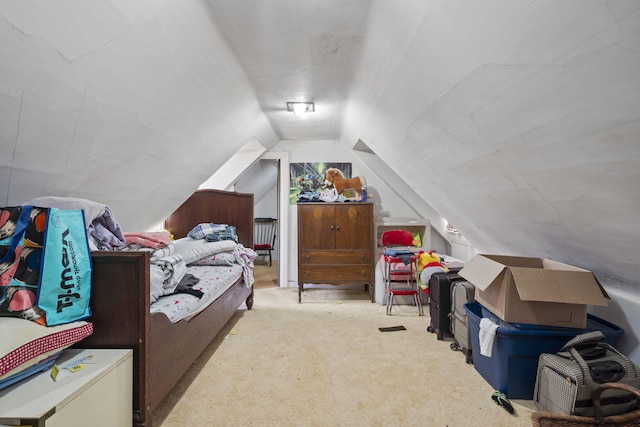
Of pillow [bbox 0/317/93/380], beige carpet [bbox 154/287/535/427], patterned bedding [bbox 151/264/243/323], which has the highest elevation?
pillow [bbox 0/317/93/380]

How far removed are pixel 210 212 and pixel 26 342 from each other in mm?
2685

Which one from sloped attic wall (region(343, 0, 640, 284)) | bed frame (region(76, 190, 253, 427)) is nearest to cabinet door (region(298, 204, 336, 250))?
sloped attic wall (region(343, 0, 640, 284))

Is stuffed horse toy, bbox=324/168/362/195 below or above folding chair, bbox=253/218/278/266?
above

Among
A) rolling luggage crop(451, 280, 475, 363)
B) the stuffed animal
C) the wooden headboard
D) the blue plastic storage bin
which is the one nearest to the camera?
the blue plastic storage bin

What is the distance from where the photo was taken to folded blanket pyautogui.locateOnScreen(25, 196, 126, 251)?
149cm

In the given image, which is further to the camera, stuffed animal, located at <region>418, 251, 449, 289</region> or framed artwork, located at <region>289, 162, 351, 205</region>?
framed artwork, located at <region>289, 162, 351, 205</region>

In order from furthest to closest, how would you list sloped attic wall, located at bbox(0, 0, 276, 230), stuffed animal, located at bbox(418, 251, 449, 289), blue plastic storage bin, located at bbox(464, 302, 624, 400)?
stuffed animal, located at bbox(418, 251, 449, 289), blue plastic storage bin, located at bbox(464, 302, 624, 400), sloped attic wall, located at bbox(0, 0, 276, 230)

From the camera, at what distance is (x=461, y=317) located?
7.71 feet

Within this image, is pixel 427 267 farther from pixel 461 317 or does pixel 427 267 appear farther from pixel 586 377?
pixel 586 377

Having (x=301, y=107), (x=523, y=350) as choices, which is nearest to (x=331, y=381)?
(x=523, y=350)

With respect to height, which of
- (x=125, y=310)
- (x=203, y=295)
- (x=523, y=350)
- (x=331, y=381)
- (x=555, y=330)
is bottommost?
(x=331, y=381)

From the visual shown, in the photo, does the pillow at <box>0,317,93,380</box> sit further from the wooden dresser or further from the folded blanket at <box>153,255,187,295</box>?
the wooden dresser

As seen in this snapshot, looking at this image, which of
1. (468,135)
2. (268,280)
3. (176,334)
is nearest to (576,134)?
(468,135)

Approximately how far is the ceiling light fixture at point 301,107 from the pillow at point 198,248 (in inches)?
58.1
